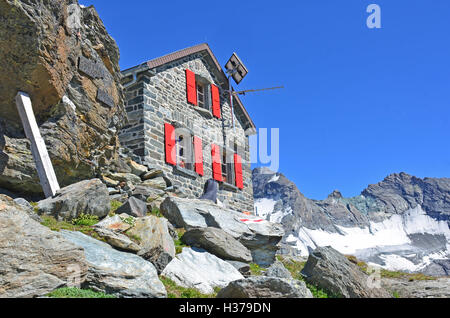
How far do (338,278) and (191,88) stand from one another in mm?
11703

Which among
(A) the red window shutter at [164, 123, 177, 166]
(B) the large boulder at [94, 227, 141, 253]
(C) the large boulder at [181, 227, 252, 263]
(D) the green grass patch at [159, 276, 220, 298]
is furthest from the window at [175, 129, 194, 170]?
(D) the green grass patch at [159, 276, 220, 298]

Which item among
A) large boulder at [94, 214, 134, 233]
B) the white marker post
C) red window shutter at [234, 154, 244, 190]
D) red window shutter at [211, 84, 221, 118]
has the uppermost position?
red window shutter at [211, 84, 221, 118]

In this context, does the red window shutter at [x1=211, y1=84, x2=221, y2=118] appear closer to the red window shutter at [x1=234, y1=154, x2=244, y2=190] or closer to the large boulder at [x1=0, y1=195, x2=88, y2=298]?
the red window shutter at [x1=234, y1=154, x2=244, y2=190]

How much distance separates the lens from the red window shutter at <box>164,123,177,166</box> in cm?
1596

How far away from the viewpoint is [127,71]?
16078 mm

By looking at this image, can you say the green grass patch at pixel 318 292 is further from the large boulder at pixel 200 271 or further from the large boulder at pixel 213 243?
the large boulder at pixel 213 243

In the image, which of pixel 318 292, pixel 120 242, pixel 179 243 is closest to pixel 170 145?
pixel 179 243

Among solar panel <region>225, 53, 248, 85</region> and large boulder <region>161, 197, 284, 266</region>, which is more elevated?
solar panel <region>225, 53, 248, 85</region>

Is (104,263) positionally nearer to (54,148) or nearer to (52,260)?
(52,260)

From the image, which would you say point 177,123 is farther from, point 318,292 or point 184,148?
point 318,292

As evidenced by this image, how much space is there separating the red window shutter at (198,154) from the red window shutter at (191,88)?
156 centimetres

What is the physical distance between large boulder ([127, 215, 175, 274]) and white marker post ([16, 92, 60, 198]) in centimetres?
186
